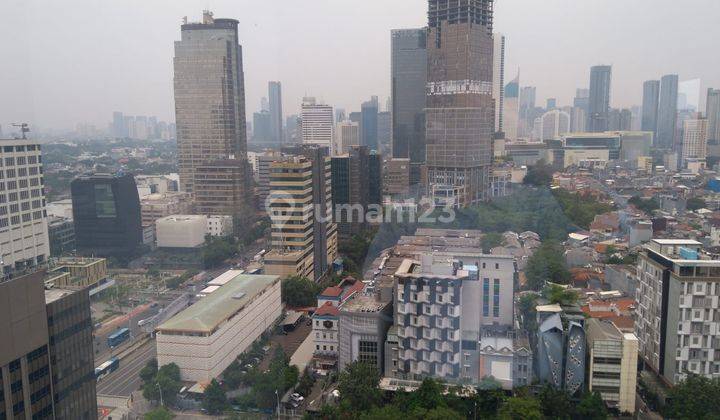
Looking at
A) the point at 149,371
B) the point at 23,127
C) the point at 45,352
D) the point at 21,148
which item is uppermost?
the point at 23,127

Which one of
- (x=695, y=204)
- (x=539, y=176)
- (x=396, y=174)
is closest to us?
(x=695, y=204)

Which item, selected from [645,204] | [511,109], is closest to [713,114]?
[645,204]

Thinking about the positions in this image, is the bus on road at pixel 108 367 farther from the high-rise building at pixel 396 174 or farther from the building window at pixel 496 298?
the high-rise building at pixel 396 174

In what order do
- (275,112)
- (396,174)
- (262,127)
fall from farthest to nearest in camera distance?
1. (396,174)
2. (262,127)
3. (275,112)

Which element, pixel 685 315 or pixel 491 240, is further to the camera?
pixel 491 240

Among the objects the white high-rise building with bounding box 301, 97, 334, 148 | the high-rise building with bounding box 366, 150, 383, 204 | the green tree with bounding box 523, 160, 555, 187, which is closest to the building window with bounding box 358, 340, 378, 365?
the high-rise building with bounding box 366, 150, 383, 204

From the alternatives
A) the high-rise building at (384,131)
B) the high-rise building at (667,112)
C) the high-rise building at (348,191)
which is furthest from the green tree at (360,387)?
the high-rise building at (384,131)

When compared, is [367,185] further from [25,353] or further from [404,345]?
[25,353]

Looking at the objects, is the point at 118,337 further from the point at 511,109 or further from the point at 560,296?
the point at 511,109
